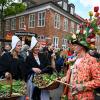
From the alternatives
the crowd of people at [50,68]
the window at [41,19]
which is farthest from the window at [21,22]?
the crowd of people at [50,68]

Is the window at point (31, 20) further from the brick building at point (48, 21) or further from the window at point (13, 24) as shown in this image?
the window at point (13, 24)

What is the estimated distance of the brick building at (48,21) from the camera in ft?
126

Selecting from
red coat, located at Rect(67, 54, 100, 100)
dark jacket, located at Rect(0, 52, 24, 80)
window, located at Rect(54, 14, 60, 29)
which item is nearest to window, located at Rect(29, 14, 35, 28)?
window, located at Rect(54, 14, 60, 29)

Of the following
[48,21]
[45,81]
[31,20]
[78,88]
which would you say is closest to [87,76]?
[78,88]

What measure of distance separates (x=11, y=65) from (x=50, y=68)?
1182 mm

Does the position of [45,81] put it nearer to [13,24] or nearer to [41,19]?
[41,19]

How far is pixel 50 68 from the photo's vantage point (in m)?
8.57

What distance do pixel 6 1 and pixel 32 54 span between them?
22.1 m

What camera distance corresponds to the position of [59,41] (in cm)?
4156

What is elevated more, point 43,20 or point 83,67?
point 43,20

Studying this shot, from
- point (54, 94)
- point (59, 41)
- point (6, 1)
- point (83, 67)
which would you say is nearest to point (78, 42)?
point (83, 67)

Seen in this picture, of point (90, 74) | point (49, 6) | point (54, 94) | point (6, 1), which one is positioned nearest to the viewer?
point (90, 74)

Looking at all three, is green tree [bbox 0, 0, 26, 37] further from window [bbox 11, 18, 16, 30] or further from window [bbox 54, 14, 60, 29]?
window [bbox 11, 18, 16, 30]

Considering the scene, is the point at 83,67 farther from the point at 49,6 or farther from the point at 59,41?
the point at 59,41
